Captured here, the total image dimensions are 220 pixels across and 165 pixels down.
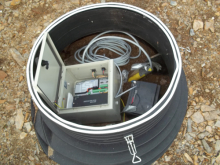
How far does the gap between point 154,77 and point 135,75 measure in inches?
9.6

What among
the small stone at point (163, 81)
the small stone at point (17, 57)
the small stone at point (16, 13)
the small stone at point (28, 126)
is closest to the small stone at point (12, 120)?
the small stone at point (28, 126)

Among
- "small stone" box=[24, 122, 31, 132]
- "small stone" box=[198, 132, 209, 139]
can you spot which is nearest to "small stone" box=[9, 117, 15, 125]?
"small stone" box=[24, 122, 31, 132]

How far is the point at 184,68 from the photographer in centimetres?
222

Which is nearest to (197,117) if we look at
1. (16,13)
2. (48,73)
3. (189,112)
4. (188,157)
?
(189,112)

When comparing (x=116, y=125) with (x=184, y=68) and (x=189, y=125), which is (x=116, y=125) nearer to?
(x=189, y=125)

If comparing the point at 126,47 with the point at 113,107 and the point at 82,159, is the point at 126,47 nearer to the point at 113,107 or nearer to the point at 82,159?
the point at 113,107

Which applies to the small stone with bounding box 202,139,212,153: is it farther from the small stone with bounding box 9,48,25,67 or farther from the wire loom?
the small stone with bounding box 9,48,25,67

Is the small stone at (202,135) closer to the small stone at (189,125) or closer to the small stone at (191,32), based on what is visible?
the small stone at (189,125)

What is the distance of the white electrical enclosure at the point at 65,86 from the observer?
1568 millimetres

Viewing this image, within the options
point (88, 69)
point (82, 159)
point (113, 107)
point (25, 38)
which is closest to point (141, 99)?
point (113, 107)

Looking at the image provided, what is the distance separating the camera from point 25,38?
2680 millimetres

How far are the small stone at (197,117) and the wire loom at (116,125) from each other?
0.20 m

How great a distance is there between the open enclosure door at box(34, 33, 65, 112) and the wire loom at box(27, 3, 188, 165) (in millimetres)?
106

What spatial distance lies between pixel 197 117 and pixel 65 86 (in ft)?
4.65
